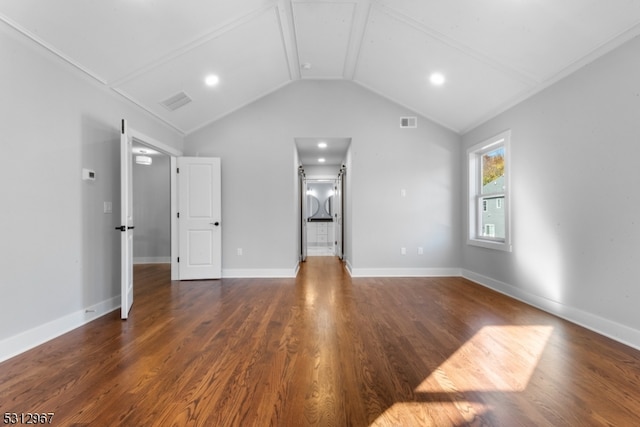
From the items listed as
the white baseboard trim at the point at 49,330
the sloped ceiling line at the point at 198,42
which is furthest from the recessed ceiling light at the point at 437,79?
the white baseboard trim at the point at 49,330

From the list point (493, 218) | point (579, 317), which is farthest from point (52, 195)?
point (493, 218)

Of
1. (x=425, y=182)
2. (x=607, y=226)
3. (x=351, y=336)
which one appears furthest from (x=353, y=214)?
(x=607, y=226)

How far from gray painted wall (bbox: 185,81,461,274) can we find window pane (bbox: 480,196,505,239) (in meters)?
0.50

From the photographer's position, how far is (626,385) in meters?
1.81

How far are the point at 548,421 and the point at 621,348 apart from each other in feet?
4.84

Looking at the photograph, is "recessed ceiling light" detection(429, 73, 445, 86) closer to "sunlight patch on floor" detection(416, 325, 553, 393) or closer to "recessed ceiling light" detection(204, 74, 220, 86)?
"recessed ceiling light" detection(204, 74, 220, 86)

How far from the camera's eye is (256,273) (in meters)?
5.33

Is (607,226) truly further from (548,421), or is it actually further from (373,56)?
(373,56)

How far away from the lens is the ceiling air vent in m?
5.40

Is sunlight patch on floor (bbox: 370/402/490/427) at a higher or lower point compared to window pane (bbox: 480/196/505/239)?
lower

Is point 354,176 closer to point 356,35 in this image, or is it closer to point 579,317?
point 356,35

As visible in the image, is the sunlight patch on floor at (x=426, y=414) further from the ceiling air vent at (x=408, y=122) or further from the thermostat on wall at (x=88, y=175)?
the ceiling air vent at (x=408, y=122)

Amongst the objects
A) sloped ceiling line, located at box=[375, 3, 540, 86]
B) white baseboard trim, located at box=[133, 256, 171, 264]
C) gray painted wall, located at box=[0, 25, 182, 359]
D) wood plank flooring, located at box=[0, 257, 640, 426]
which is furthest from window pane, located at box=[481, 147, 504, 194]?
white baseboard trim, located at box=[133, 256, 171, 264]

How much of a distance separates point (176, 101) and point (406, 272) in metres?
4.49
